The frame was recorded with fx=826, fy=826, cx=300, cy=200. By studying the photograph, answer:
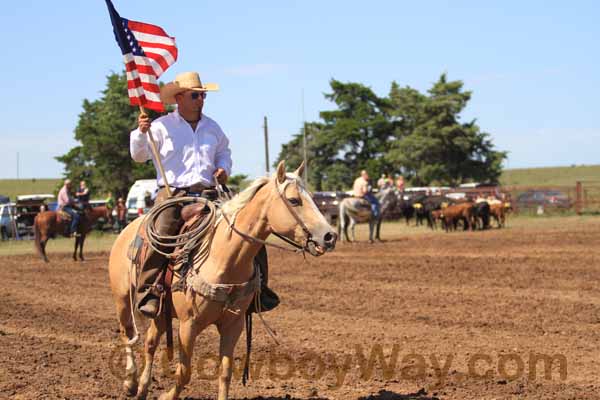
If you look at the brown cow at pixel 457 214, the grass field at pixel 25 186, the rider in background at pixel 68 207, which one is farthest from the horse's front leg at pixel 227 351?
the grass field at pixel 25 186

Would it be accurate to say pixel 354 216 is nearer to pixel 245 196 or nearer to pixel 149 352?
pixel 149 352

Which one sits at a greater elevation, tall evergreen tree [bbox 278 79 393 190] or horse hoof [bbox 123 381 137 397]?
tall evergreen tree [bbox 278 79 393 190]

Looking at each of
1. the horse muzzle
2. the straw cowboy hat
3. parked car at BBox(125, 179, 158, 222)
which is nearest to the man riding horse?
the straw cowboy hat

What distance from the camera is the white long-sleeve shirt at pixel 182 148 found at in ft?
22.9

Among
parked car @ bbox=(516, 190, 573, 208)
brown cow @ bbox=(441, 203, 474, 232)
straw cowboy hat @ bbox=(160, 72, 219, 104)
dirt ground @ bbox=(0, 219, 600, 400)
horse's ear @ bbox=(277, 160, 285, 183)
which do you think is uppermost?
straw cowboy hat @ bbox=(160, 72, 219, 104)

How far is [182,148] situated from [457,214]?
86.7 feet

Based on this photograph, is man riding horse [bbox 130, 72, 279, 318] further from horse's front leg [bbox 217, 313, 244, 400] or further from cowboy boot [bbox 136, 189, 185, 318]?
horse's front leg [bbox 217, 313, 244, 400]

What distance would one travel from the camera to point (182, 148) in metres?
6.98

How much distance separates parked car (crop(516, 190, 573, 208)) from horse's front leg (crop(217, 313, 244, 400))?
38295 mm

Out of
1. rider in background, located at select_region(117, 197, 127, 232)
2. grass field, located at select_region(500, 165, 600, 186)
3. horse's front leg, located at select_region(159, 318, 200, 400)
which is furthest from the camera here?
grass field, located at select_region(500, 165, 600, 186)

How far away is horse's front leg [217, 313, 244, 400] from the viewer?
623 cm

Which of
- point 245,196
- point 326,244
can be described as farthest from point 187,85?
point 326,244

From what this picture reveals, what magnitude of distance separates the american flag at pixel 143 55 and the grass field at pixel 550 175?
10180 cm

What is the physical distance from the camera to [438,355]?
8.62m
